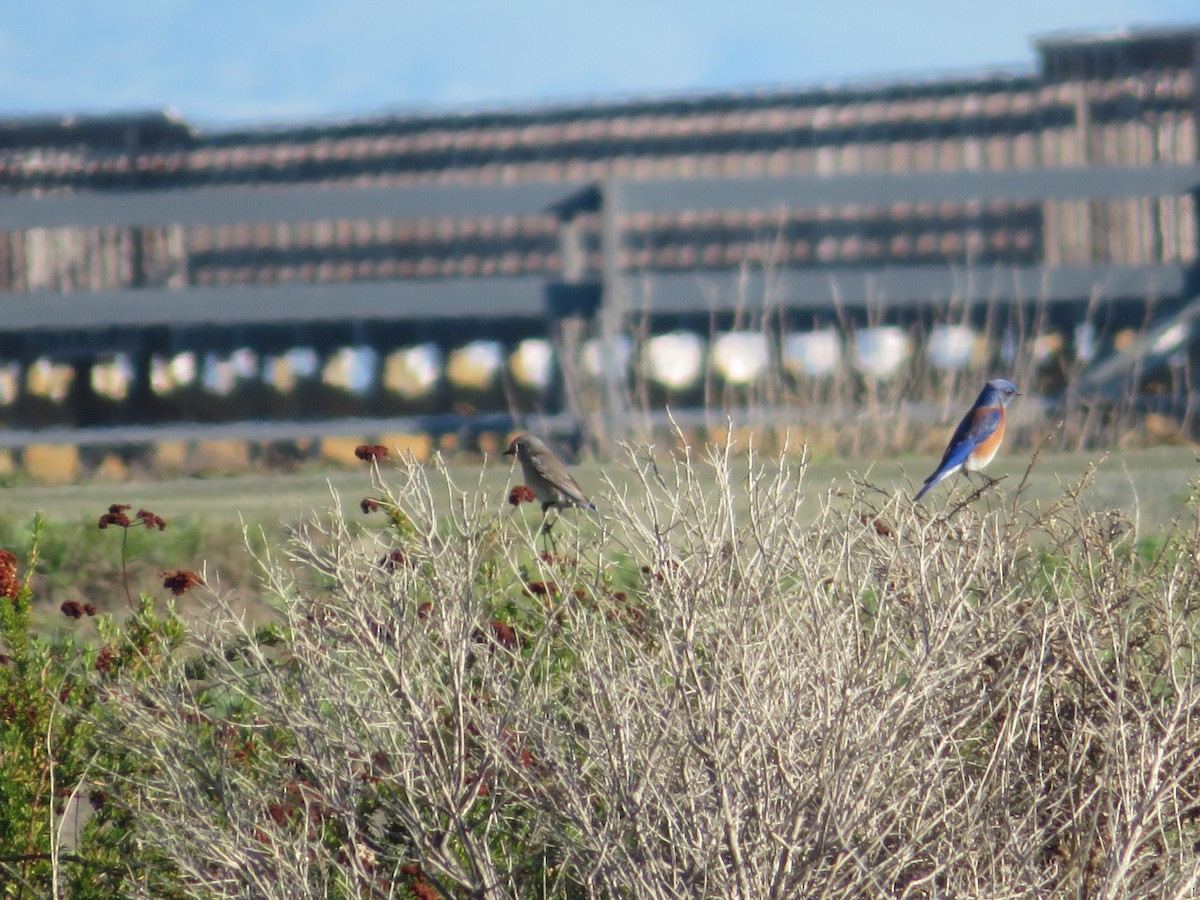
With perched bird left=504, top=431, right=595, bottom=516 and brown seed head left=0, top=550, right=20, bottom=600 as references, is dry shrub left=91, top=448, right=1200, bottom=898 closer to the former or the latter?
brown seed head left=0, top=550, right=20, bottom=600

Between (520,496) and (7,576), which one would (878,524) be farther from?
(7,576)

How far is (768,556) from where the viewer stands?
3104 millimetres

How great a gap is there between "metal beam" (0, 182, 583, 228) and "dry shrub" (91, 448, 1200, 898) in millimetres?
6015

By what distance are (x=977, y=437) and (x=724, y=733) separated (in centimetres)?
282

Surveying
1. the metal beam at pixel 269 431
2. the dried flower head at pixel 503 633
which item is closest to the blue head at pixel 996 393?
the dried flower head at pixel 503 633

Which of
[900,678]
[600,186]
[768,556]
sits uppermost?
[600,186]

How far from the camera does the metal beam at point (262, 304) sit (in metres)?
9.86

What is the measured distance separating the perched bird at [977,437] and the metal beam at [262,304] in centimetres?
453

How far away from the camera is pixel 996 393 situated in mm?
5859

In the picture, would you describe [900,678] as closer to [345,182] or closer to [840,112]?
[840,112]

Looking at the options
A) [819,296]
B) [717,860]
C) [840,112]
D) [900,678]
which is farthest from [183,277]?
[717,860]

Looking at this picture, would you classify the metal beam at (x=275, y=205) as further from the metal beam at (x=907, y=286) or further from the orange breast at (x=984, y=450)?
the orange breast at (x=984, y=450)

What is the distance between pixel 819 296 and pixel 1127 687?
6483 millimetres

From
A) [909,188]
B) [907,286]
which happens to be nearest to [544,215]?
[907,286]
